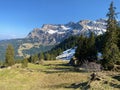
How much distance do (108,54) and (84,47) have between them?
2923 cm

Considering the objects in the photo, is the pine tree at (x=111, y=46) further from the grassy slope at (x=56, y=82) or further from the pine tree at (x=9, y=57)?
the pine tree at (x=9, y=57)

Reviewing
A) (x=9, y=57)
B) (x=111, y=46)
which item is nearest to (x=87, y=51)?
A: (x=111, y=46)

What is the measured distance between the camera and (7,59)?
111625mm

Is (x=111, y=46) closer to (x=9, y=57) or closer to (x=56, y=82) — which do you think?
(x=56, y=82)

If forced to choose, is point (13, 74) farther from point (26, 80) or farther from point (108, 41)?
point (108, 41)

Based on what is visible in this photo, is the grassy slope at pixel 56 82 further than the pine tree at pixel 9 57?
No

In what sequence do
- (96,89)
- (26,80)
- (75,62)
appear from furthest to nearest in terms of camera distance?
(75,62)
(26,80)
(96,89)

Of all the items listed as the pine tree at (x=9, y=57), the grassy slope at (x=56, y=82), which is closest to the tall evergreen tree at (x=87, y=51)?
the pine tree at (x=9, y=57)

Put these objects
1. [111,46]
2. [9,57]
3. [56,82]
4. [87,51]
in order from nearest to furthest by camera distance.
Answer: [56,82]
[111,46]
[87,51]
[9,57]

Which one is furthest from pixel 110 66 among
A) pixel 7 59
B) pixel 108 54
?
pixel 7 59

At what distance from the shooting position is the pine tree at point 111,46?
63156mm

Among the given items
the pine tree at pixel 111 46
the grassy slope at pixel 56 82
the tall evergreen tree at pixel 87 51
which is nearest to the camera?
the grassy slope at pixel 56 82

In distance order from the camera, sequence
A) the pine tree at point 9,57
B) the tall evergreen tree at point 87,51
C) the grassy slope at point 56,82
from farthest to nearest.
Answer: the pine tree at point 9,57, the tall evergreen tree at point 87,51, the grassy slope at point 56,82

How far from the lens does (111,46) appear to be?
63.7 m
